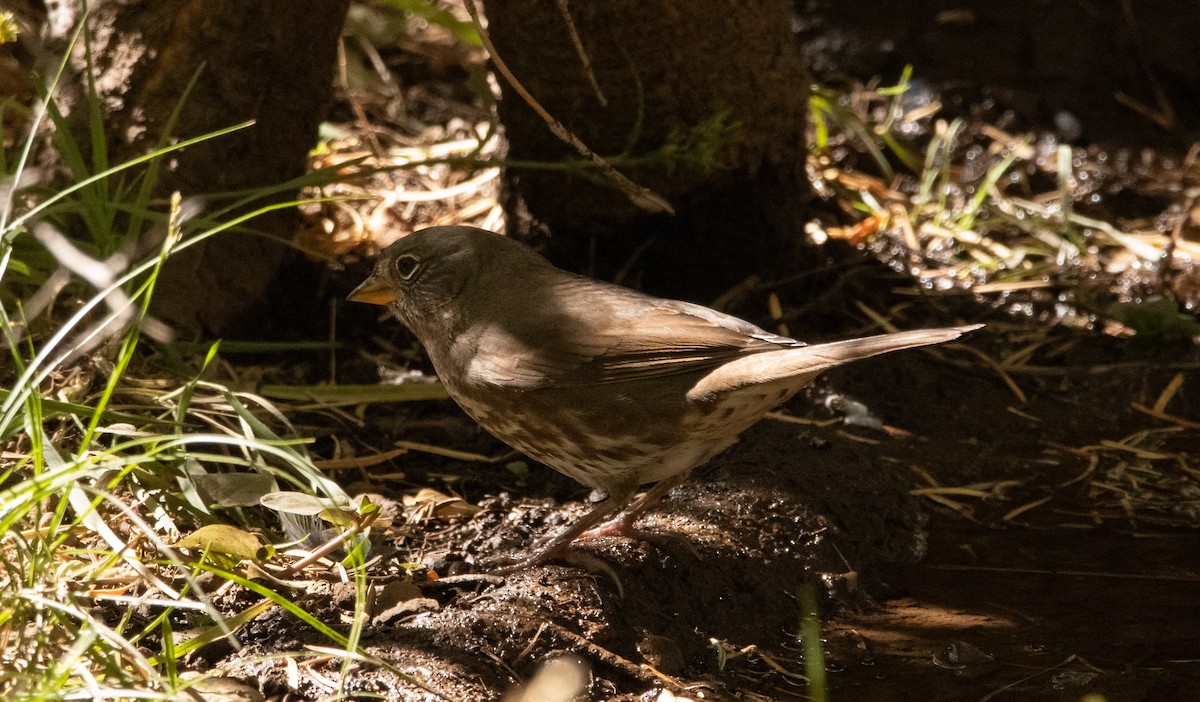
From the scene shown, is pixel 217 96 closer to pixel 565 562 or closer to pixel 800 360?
pixel 565 562

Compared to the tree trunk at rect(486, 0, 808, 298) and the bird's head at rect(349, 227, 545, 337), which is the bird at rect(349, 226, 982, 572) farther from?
the tree trunk at rect(486, 0, 808, 298)

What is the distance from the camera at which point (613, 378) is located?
3.30 metres

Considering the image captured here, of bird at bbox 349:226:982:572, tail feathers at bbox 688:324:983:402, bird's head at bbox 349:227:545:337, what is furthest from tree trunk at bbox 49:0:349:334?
tail feathers at bbox 688:324:983:402

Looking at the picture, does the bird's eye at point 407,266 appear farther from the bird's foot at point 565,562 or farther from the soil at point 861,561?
the bird's foot at point 565,562

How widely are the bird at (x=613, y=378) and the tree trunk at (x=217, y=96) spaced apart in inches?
44.9

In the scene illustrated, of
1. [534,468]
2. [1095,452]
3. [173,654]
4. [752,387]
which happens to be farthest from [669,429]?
[1095,452]

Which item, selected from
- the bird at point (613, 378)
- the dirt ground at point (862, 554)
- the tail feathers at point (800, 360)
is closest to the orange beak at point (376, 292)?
the bird at point (613, 378)

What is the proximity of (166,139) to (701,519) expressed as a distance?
6.58ft

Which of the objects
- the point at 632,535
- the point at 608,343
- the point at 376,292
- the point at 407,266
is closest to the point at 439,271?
the point at 407,266

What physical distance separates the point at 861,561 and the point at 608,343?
1.00 meters

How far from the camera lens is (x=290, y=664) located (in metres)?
2.65

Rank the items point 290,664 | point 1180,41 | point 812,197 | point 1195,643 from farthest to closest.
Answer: point 1180,41 → point 812,197 → point 1195,643 → point 290,664

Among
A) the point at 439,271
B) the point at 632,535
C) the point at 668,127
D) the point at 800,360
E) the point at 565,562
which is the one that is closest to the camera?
the point at 800,360

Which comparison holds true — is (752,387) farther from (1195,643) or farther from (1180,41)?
(1180,41)
